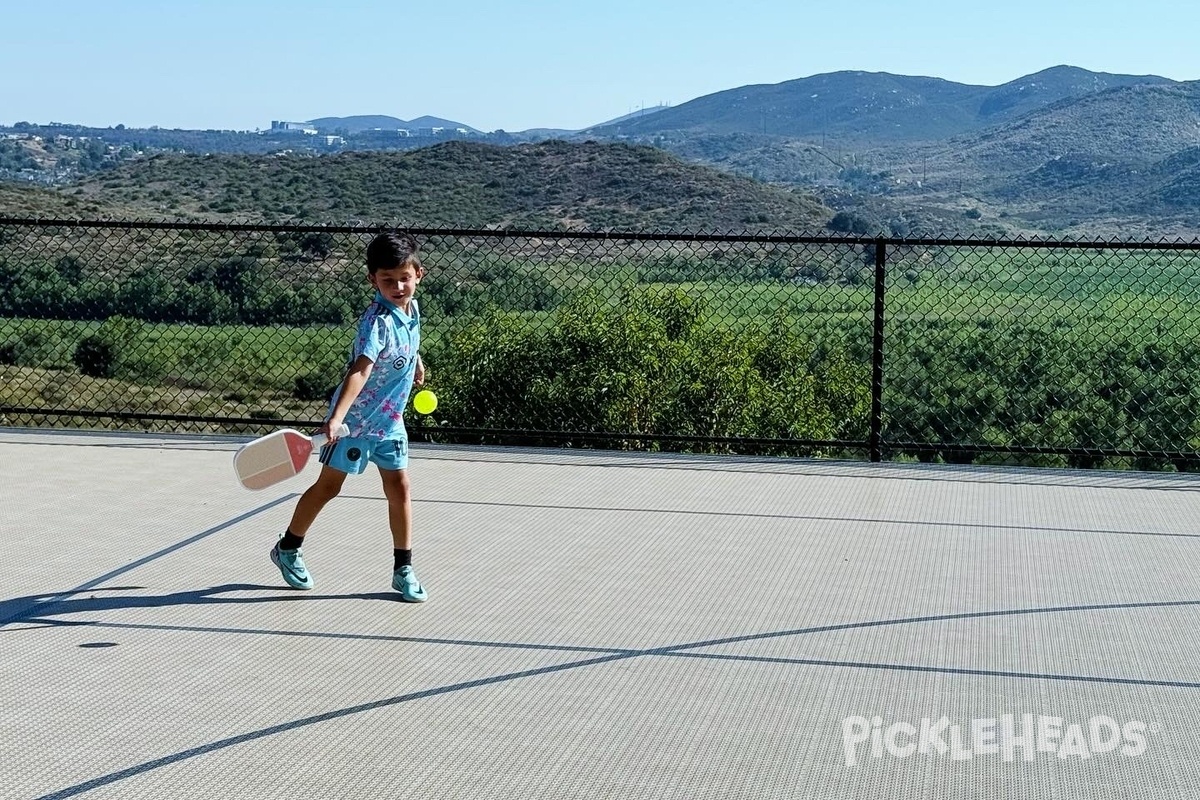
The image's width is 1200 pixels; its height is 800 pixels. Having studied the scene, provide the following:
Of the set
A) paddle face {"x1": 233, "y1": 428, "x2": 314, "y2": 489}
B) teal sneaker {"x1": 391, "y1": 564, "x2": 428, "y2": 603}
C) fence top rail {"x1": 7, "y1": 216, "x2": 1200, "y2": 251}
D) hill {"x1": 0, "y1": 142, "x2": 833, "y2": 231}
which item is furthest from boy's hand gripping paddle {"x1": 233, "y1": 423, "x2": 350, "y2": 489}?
hill {"x1": 0, "y1": 142, "x2": 833, "y2": 231}

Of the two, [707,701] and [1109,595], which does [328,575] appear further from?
[1109,595]

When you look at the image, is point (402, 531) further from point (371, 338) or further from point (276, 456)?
point (371, 338)

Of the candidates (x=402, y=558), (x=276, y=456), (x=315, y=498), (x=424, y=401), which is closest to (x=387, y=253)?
(x=424, y=401)

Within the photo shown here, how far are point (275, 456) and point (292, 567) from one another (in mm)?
556

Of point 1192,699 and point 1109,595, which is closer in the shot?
point 1192,699

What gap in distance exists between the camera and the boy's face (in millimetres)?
5406

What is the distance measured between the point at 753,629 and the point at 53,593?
260 cm

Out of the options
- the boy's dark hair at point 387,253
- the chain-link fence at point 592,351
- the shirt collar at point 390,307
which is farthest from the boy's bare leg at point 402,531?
the chain-link fence at point 592,351

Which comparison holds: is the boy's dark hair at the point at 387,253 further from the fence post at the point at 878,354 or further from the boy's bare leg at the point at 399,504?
the fence post at the point at 878,354

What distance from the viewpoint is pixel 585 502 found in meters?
7.32

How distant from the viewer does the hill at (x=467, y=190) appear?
6088 cm

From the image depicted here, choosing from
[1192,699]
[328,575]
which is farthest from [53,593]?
[1192,699]

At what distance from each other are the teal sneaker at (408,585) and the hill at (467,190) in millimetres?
52254

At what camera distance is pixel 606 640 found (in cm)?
504
